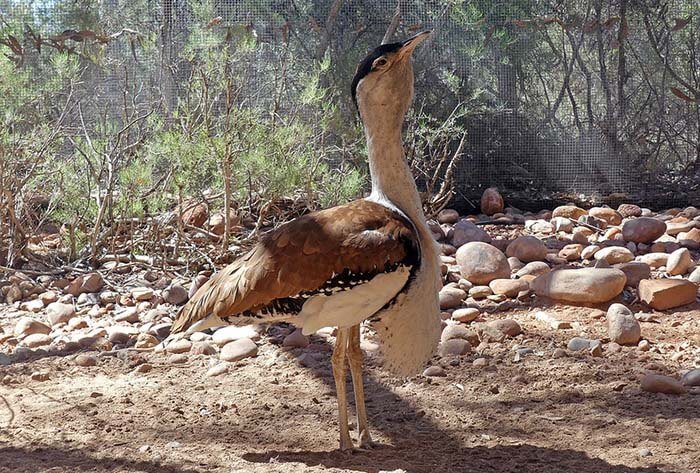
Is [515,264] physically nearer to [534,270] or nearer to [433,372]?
[534,270]

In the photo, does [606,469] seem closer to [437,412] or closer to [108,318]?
[437,412]

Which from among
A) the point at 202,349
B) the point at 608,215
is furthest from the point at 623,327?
the point at 608,215

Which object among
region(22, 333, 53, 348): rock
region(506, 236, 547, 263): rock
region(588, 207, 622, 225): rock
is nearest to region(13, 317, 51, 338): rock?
region(22, 333, 53, 348): rock

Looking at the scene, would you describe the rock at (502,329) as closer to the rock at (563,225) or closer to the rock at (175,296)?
the rock at (175,296)

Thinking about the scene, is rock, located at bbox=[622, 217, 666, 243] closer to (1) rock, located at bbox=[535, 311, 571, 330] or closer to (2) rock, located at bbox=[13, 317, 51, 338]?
(1) rock, located at bbox=[535, 311, 571, 330]

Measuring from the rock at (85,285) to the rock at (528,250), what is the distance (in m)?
2.66

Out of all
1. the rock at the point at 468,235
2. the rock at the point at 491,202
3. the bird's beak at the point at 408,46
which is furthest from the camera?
the rock at the point at 491,202

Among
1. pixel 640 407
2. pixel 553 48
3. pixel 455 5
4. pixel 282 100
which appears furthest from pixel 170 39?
pixel 640 407

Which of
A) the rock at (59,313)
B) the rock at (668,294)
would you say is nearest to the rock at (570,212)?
the rock at (668,294)

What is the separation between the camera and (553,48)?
22.9 ft

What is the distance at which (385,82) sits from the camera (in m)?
3.20

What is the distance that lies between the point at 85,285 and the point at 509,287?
2.55 meters

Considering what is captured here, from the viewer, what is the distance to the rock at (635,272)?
4.93 meters

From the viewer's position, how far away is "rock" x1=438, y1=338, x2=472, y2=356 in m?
4.22
